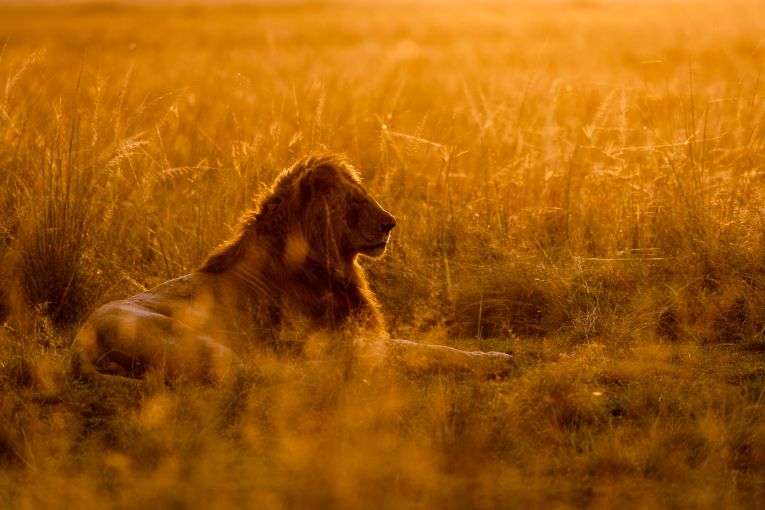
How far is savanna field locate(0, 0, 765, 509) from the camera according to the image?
3.77 metres

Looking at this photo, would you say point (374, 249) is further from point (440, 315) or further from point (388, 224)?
point (440, 315)

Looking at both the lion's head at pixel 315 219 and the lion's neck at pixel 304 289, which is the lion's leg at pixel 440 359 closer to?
the lion's neck at pixel 304 289

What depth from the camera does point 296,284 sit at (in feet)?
17.9

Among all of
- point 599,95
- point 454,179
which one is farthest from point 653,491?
point 599,95

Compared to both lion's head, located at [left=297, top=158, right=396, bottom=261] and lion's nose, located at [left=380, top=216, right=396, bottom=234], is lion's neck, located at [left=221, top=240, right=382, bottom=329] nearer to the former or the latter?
lion's head, located at [left=297, top=158, right=396, bottom=261]

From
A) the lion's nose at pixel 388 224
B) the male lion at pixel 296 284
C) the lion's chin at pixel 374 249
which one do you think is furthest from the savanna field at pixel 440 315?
the lion's nose at pixel 388 224

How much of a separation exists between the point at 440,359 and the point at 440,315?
995mm

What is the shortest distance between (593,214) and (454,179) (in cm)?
108

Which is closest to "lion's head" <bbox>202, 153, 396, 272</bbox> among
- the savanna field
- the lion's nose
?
the lion's nose

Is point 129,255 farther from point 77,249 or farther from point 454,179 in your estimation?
point 454,179

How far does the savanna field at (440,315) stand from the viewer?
12.4ft

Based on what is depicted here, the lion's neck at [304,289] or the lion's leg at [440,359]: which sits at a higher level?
the lion's neck at [304,289]

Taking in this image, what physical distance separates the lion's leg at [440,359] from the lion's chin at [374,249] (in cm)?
66

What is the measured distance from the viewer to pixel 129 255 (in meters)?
6.64
